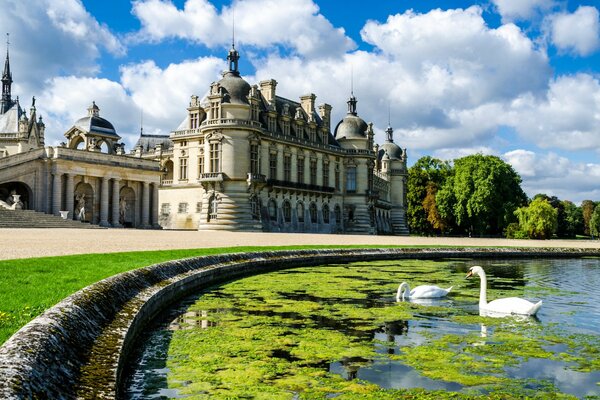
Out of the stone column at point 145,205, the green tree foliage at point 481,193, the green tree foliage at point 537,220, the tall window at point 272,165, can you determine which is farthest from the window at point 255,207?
Answer: the green tree foliage at point 537,220

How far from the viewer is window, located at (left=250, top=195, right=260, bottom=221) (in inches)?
2120

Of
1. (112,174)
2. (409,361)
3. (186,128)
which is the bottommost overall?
(409,361)

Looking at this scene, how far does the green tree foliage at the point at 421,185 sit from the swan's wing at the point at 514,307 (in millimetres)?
80028

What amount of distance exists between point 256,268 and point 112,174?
1319 inches

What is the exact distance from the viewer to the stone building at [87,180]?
1741 inches

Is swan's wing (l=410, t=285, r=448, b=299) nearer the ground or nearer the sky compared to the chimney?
nearer the ground

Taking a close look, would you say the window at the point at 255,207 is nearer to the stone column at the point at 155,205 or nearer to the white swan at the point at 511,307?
the stone column at the point at 155,205

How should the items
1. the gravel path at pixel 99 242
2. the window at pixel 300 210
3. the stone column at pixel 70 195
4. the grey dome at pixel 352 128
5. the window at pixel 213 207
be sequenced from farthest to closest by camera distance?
the grey dome at pixel 352 128
the window at pixel 300 210
the window at pixel 213 207
the stone column at pixel 70 195
the gravel path at pixel 99 242

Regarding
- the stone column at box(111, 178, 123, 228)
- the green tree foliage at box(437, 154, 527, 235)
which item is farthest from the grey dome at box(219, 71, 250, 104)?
the green tree foliage at box(437, 154, 527, 235)

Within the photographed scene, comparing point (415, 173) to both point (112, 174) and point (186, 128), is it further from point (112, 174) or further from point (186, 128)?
point (112, 174)

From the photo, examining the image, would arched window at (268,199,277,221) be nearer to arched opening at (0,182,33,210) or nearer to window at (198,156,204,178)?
window at (198,156,204,178)

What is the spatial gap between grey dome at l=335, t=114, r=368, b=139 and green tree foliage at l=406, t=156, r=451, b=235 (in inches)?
864

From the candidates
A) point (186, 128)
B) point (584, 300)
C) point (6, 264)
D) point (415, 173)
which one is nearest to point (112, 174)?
point (186, 128)

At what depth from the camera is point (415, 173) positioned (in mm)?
94438
